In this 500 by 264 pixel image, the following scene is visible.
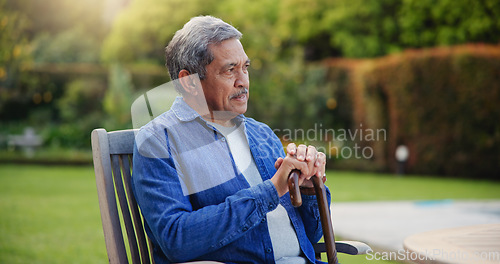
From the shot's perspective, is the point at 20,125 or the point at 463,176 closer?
the point at 463,176

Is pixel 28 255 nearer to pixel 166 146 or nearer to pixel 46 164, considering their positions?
pixel 166 146

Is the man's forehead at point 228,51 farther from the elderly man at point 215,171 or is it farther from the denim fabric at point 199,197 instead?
the denim fabric at point 199,197

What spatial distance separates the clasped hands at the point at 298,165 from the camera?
1734 mm

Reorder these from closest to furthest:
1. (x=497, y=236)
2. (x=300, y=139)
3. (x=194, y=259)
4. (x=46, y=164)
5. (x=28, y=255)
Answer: (x=194, y=259) < (x=497, y=236) < (x=28, y=255) < (x=300, y=139) < (x=46, y=164)

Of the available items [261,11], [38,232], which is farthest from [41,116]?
[38,232]

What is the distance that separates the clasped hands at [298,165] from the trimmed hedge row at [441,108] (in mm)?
10476

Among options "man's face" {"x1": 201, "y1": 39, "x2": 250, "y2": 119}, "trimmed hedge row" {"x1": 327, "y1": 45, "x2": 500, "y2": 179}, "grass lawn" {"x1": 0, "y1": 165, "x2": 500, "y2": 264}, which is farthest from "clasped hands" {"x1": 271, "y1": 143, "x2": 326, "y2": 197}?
"trimmed hedge row" {"x1": 327, "y1": 45, "x2": 500, "y2": 179}

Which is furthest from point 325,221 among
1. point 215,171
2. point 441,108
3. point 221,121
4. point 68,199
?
point 441,108

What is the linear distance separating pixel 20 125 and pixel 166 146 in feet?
63.0

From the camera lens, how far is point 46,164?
15.6m
